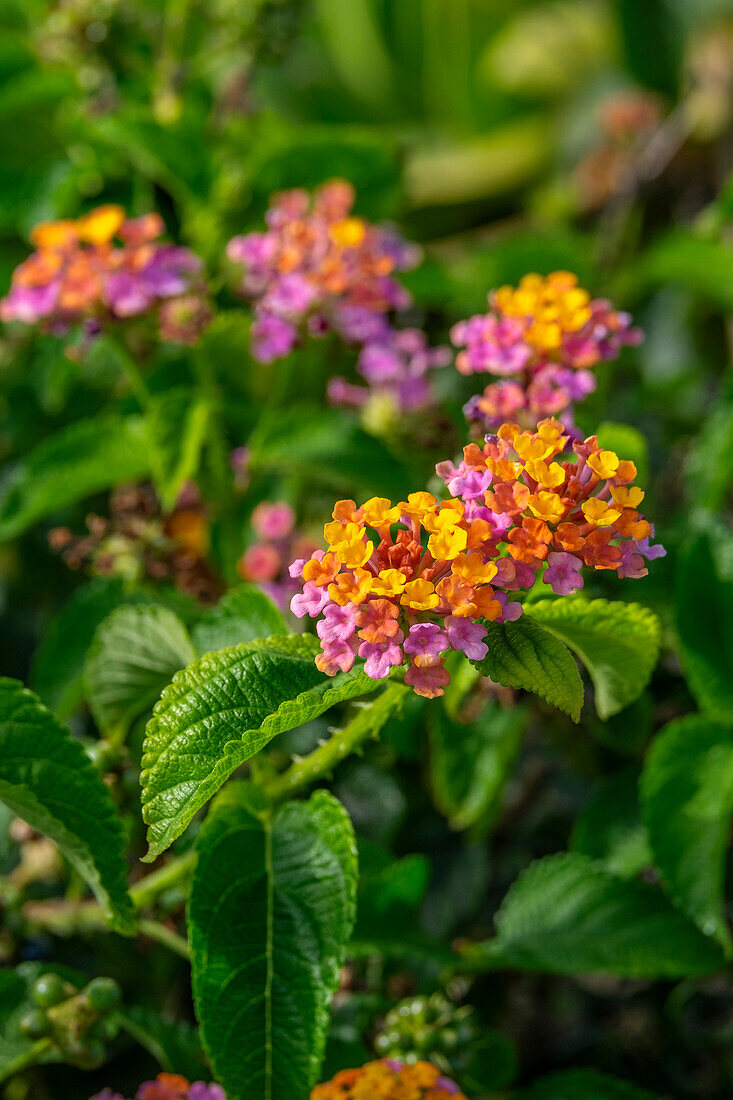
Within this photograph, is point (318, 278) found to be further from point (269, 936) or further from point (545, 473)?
point (269, 936)

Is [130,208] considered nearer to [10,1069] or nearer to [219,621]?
[219,621]

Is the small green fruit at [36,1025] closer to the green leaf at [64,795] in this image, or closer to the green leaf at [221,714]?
the green leaf at [64,795]

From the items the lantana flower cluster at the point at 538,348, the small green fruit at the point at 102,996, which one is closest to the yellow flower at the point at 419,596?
the lantana flower cluster at the point at 538,348

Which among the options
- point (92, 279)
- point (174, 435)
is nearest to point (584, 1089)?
point (174, 435)

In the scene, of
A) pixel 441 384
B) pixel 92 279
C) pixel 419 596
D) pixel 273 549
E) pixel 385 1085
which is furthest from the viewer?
pixel 441 384

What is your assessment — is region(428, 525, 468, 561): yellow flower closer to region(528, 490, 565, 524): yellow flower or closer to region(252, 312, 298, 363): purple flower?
region(528, 490, 565, 524): yellow flower

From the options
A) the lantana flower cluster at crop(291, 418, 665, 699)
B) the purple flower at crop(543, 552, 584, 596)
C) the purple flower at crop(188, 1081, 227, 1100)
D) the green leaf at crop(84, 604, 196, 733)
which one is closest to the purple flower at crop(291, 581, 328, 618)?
the lantana flower cluster at crop(291, 418, 665, 699)
